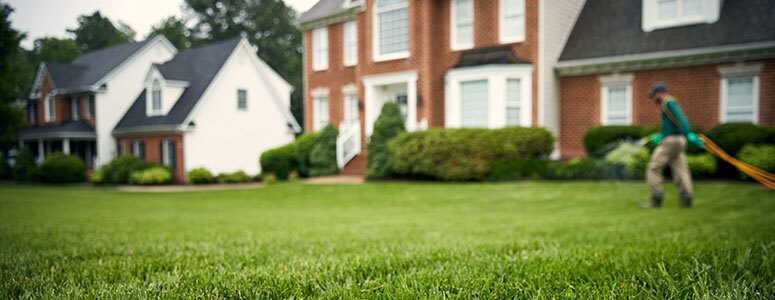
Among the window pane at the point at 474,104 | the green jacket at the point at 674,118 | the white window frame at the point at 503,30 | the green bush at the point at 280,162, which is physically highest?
the white window frame at the point at 503,30

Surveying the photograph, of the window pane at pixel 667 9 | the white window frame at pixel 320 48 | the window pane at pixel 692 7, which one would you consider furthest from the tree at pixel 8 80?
the window pane at pixel 692 7

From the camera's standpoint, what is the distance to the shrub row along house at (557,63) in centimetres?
1609

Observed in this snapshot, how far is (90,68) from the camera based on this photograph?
32781 mm

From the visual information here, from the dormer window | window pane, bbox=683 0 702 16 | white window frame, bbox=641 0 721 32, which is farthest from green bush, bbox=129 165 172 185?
window pane, bbox=683 0 702 16

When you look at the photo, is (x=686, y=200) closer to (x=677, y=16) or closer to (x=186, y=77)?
(x=677, y=16)

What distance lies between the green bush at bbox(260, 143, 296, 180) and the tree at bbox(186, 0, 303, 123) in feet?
91.1

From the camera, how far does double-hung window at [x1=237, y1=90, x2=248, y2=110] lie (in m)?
29.0

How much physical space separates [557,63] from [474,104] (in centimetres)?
338

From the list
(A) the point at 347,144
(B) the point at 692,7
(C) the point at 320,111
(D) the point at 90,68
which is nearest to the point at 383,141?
(A) the point at 347,144

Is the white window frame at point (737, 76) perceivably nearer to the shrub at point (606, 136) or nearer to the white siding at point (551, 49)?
the shrub at point (606, 136)

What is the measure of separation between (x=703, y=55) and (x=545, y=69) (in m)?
4.89

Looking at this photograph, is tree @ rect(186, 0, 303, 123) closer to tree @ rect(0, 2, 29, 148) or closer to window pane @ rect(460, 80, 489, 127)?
tree @ rect(0, 2, 29, 148)

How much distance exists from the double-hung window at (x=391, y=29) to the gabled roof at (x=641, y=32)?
627 cm

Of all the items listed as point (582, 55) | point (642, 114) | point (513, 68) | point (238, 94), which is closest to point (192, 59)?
point (238, 94)
